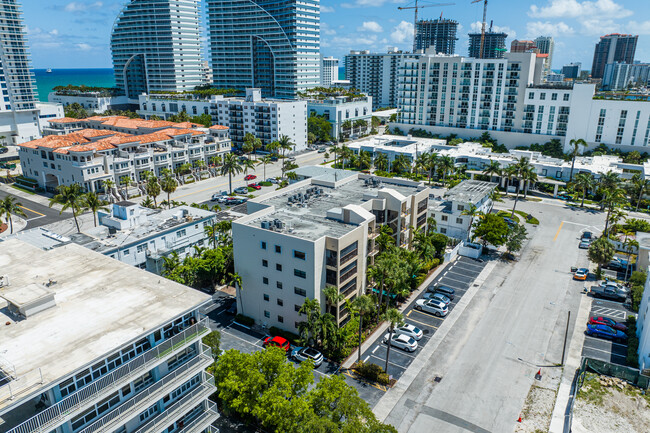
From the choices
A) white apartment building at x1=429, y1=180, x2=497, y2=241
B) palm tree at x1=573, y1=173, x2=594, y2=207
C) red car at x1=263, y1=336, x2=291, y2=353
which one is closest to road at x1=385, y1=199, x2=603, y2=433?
white apartment building at x1=429, y1=180, x2=497, y2=241

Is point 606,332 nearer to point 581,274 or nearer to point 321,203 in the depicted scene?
point 581,274

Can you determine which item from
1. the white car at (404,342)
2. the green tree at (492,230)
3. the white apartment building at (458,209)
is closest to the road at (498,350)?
the white car at (404,342)

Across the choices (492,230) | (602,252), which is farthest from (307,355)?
(602,252)

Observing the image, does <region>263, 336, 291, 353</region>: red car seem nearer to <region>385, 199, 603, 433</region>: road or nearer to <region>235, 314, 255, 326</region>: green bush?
<region>235, 314, 255, 326</region>: green bush

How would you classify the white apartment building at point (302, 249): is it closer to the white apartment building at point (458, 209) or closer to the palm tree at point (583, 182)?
the white apartment building at point (458, 209)

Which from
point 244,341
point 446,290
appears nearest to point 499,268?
point 446,290
